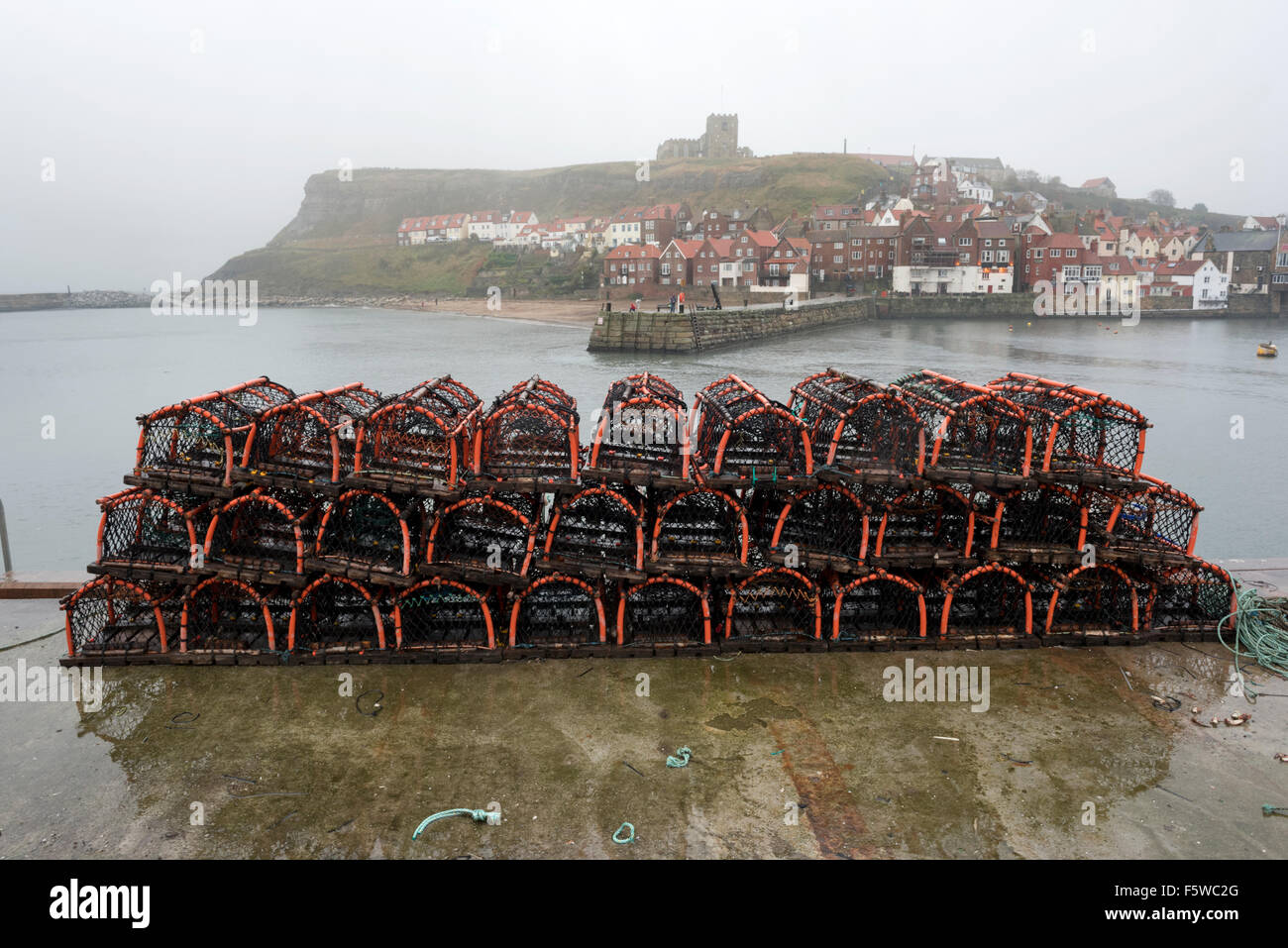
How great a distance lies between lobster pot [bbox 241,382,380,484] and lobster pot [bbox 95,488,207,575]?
2.70 feet

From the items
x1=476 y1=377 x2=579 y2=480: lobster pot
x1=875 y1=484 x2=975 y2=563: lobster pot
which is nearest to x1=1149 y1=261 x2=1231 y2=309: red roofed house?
x1=875 y1=484 x2=975 y2=563: lobster pot

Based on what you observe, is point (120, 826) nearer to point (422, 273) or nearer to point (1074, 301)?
point (1074, 301)

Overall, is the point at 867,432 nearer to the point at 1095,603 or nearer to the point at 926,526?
the point at 926,526

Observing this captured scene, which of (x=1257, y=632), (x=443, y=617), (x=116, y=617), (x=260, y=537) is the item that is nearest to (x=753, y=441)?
(x=443, y=617)

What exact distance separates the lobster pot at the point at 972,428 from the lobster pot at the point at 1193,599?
7.37 ft

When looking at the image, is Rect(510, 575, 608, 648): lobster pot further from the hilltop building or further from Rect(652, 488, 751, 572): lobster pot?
the hilltop building

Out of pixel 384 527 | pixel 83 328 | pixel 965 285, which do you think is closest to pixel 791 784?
pixel 384 527

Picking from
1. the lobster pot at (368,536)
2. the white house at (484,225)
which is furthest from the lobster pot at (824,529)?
the white house at (484,225)

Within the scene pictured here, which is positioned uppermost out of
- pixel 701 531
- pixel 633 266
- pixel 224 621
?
pixel 633 266

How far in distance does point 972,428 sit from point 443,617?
264 inches

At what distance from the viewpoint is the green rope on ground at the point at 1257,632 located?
8.43 metres

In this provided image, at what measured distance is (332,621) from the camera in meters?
8.74

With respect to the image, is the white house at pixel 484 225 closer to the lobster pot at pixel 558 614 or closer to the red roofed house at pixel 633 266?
the red roofed house at pixel 633 266

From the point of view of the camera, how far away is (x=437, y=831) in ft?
19.2
